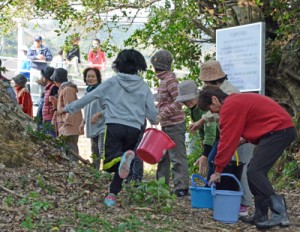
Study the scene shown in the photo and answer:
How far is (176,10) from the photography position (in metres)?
13.2

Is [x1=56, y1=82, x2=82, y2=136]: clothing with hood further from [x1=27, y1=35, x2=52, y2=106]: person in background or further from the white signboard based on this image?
[x1=27, y1=35, x2=52, y2=106]: person in background

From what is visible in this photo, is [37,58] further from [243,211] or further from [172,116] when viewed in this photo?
[243,211]

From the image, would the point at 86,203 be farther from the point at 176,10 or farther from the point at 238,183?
the point at 176,10

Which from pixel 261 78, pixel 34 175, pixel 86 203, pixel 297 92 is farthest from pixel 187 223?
pixel 297 92

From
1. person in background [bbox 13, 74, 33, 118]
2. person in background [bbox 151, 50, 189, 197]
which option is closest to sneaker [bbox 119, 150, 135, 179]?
person in background [bbox 151, 50, 189, 197]

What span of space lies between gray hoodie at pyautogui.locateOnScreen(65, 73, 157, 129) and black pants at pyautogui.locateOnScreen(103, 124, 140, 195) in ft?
0.18

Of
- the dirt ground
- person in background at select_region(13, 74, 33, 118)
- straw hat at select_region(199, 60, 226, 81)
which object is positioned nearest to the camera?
the dirt ground

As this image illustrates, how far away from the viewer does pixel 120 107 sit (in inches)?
283

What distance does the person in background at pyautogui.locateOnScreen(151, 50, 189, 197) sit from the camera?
8734 millimetres

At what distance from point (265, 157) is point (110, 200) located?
1439mm

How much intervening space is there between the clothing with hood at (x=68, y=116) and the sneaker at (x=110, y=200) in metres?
3.76

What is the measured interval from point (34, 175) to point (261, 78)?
12.6ft

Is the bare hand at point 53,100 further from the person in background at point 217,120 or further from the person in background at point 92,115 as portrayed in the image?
the person in background at point 217,120

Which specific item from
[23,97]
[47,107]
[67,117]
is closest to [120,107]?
[67,117]
